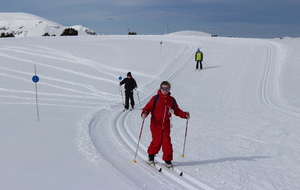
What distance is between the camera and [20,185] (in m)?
3.73

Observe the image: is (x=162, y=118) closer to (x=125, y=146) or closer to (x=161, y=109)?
(x=161, y=109)

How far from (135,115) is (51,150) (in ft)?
17.2

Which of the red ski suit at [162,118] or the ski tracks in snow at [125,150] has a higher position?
the red ski suit at [162,118]

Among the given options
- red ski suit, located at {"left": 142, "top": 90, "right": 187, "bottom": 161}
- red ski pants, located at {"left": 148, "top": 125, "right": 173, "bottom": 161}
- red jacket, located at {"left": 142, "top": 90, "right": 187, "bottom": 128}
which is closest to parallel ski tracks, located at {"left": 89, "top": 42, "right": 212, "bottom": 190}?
red ski pants, located at {"left": 148, "top": 125, "right": 173, "bottom": 161}

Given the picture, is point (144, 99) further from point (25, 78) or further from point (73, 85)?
point (25, 78)

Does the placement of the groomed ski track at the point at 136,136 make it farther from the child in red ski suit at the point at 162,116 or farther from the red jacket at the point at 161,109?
the red jacket at the point at 161,109

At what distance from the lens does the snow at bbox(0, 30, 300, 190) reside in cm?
481

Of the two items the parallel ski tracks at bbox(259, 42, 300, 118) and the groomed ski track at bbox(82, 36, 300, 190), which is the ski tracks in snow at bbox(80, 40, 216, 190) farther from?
the parallel ski tracks at bbox(259, 42, 300, 118)

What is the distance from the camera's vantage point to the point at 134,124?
30.3 ft

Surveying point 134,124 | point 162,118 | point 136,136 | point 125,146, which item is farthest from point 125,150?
point 134,124

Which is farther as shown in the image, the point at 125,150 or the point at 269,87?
the point at 269,87

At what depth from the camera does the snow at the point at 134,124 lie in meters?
4.81

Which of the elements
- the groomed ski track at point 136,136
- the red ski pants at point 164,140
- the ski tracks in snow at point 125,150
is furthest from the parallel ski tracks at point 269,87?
the red ski pants at point 164,140

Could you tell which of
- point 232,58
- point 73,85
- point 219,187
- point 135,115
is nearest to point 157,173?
point 219,187
